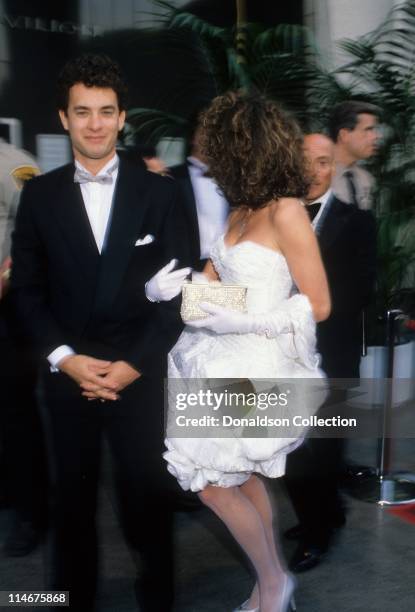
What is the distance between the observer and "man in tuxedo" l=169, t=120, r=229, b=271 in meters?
3.85

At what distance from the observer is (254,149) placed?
2.55m

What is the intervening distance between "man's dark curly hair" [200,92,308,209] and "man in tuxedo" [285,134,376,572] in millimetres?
693

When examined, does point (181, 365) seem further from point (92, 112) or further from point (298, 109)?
A: point (298, 109)

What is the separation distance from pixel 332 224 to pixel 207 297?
96cm

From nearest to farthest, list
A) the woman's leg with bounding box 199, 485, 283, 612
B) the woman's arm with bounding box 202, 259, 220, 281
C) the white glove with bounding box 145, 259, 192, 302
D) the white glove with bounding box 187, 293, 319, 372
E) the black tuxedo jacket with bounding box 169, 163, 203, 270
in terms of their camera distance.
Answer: the white glove with bounding box 145, 259, 192, 302 < the white glove with bounding box 187, 293, 319, 372 < the woman's leg with bounding box 199, 485, 283, 612 < the woman's arm with bounding box 202, 259, 220, 281 < the black tuxedo jacket with bounding box 169, 163, 203, 270

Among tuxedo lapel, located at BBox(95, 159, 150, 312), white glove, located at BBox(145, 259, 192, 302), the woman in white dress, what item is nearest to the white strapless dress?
the woman in white dress

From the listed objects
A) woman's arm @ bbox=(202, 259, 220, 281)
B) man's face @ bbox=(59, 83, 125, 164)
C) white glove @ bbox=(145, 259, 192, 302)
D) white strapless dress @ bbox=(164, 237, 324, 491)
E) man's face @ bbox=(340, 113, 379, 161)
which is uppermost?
man's face @ bbox=(59, 83, 125, 164)

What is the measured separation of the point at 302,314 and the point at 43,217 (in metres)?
0.77

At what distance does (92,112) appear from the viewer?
2.41 metres

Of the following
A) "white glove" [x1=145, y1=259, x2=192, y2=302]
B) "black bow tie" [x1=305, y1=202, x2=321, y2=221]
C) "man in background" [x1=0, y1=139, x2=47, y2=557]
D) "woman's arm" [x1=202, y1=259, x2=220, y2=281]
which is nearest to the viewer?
"white glove" [x1=145, y1=259, x2=192, y2=302]

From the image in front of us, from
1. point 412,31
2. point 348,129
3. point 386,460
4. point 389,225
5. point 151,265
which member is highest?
point 412,31

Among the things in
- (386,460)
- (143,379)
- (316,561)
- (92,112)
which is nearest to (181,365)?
(143,379)

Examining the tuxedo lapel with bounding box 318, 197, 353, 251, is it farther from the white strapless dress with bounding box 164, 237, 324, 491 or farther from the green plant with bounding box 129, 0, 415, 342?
the green plant with bounding box 129, 0, 415, 342

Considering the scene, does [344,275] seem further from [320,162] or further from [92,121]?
[92,121]
